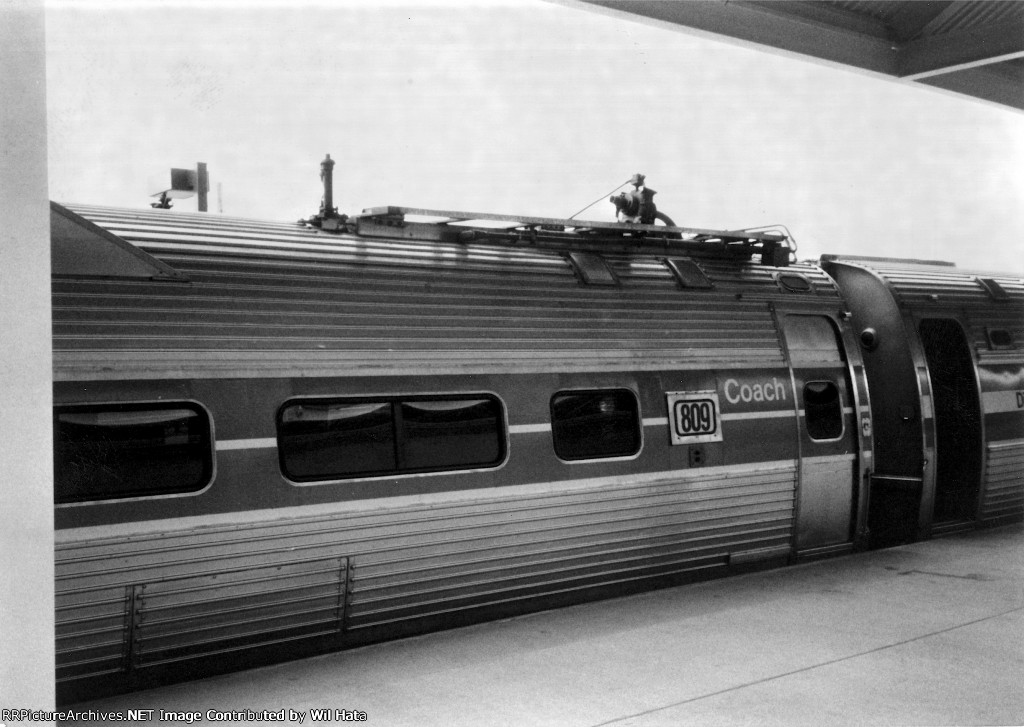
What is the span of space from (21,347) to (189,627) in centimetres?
267

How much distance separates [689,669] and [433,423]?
2169 mm

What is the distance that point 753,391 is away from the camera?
28.5 ft

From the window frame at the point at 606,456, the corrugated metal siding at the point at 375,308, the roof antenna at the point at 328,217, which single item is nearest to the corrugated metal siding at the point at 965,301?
the corrugated metal siding at the point at 375,308

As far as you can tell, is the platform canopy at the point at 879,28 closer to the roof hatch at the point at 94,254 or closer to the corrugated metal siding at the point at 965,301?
the corrugated metal siding at the point at 965,301

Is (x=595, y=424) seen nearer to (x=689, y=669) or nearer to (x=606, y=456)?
(x=606, y=456)

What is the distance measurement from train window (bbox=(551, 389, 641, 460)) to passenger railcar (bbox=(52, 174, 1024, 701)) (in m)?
0.02

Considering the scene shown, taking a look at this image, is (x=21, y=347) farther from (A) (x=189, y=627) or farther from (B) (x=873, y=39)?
(B) (x=873, y=39)

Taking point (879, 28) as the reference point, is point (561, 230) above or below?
below

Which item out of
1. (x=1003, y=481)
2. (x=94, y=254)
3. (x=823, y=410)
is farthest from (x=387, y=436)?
(x=1003, y=481)

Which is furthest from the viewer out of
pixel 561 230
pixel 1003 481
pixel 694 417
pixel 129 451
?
pixel 1003 481

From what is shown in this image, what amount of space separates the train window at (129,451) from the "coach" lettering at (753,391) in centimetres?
433

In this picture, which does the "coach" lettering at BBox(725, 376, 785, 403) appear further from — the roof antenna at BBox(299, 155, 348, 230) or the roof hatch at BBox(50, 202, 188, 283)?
the roof hatch at BBox(50, 202, 188, 283)

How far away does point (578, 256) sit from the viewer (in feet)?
26.6

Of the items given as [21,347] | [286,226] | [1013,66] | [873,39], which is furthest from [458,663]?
[1013,66]
